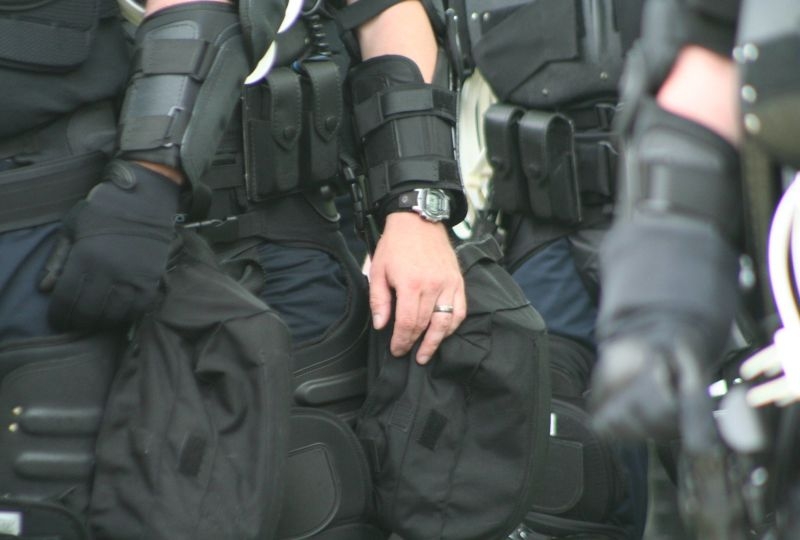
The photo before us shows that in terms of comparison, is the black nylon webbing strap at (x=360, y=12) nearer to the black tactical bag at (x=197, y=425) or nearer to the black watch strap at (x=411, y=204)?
the black watch strap at (x=411, y=204)

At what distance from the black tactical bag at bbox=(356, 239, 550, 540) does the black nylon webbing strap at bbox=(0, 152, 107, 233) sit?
70 cm

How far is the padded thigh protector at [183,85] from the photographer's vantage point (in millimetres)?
2469

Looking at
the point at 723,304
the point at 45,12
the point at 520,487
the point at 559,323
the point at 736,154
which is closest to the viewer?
Result: the point at 723,304

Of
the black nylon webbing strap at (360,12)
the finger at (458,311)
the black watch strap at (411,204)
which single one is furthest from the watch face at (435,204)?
the black nylon webbing strap at (360,12)

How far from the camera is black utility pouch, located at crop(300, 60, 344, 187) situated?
9.56 ft

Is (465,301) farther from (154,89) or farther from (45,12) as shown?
(45,12)

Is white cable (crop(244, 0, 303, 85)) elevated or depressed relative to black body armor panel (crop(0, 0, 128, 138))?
depressed

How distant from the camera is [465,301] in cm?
287

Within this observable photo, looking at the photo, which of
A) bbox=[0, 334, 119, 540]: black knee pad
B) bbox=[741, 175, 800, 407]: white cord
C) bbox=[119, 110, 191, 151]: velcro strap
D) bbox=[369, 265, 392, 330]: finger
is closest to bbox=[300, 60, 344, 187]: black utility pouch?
bbox=[369, 265, 392, 330]: finger

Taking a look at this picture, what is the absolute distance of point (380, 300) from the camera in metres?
2.85

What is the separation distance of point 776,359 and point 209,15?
1262 millimetres

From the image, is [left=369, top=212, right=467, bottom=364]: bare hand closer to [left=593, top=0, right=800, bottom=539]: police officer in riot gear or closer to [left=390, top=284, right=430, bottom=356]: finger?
[left=390, top=284, right=430, bottom=356]: finger

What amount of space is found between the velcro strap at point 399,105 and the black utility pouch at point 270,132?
0.17 metres

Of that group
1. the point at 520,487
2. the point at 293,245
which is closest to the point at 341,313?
the point at 293,245
